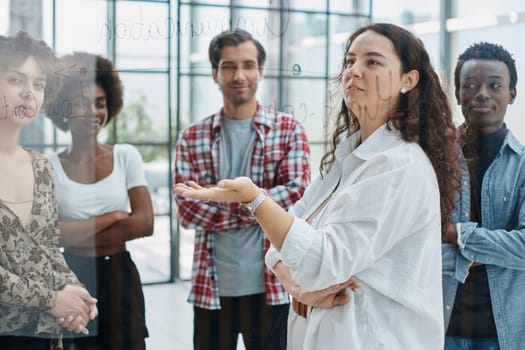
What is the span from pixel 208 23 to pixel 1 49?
2.01ft

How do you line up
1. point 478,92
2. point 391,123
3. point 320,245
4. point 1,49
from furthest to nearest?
point 478,92
point 1,49
point 391,123
point 320,245

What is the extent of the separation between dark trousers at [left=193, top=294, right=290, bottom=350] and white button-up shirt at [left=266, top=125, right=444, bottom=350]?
0.58 m

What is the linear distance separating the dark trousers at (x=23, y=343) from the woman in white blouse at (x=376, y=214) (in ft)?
2.18

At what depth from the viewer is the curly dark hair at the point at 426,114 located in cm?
158

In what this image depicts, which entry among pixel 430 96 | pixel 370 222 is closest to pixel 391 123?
pixel 430 96

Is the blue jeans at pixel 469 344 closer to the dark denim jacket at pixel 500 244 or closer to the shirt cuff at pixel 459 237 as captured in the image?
the dark denim jacket at pixel 500 244

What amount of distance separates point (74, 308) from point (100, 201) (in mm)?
308

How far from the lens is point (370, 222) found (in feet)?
4.69

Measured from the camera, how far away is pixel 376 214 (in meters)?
1.43

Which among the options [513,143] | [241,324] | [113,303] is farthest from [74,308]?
[513,143]

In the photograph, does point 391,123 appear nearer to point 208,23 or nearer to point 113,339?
point 208,23

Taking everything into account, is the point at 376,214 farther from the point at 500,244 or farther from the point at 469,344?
the point at 469,344

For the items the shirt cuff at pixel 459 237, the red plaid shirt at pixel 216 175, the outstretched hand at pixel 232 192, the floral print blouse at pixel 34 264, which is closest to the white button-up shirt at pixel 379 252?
the outstretched hand at pixel 232 192

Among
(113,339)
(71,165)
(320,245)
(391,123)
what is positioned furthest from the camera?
(113,339)
